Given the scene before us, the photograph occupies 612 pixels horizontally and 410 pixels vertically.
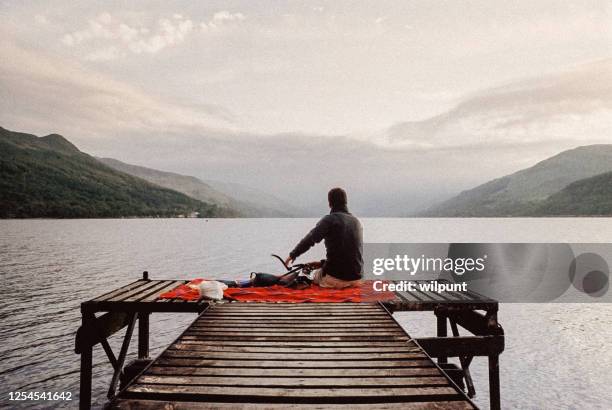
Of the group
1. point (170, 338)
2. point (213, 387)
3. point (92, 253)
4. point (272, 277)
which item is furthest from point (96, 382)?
point (92, 253)

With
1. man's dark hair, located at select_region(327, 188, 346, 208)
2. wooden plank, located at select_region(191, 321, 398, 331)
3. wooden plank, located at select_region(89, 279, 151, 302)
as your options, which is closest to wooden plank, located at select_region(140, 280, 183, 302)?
wooden plank, located at select_region(89, 279, 151, 302)

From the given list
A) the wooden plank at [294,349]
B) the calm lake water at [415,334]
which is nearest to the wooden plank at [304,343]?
the wooden plank at [294,349]

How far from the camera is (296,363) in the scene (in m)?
5.93

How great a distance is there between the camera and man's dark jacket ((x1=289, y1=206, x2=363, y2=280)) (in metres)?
10.7

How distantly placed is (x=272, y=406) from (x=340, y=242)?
6.56 metres

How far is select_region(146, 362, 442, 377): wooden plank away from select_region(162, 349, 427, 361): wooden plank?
43 cm

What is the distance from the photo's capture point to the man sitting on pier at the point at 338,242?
1067 centimetres

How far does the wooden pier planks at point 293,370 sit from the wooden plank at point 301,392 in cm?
1

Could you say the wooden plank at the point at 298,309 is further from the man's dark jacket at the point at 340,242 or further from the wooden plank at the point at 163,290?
the wooden plank at the point at 163,290

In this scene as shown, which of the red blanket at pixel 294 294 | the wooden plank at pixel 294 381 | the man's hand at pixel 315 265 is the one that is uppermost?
the man's hand at pixel 315 265

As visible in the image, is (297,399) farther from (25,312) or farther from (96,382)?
(25,312)

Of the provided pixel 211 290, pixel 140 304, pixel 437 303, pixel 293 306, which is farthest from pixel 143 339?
pixel 437 303

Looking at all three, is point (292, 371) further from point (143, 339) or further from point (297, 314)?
point (143, 339)

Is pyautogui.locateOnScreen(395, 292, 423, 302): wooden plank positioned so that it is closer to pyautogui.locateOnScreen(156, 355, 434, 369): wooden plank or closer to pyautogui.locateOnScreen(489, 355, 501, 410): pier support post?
pyautogui.locateOnScreen(489, 355, 501, 410): pier support post
